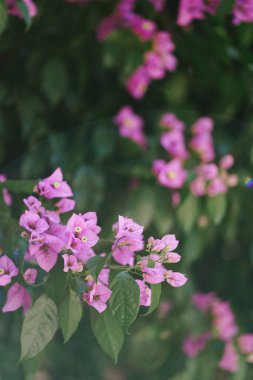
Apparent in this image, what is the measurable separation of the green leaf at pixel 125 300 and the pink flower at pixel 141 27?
1.06m

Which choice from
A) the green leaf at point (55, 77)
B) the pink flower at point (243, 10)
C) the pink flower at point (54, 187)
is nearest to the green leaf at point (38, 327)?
the pink flower at point (54, 187)

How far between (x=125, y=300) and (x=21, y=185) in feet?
1.03

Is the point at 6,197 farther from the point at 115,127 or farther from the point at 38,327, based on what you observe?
the point at 115,127

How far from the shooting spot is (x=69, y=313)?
0.77m

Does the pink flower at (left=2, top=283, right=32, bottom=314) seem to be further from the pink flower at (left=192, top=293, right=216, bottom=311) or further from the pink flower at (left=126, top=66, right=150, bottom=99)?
the pink flower at (left=192, top=293, right=216, bottom=311)

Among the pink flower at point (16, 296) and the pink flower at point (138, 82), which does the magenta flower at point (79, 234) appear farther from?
the pink flower at point (138, 82)

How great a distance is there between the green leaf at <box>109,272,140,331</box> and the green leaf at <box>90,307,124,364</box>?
0.03m

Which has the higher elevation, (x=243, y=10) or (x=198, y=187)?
(x=243, y=10)

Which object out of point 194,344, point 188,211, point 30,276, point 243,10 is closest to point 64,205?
point 30,276

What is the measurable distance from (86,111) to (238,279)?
638mm

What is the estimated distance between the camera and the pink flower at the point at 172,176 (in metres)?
1.63

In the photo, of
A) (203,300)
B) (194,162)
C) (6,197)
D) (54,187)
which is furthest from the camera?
(203,300)

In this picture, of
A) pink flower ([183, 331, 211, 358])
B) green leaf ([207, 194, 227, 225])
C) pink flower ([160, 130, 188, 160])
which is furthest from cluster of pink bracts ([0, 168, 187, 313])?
pink flower ([183, 331, 211, 358])

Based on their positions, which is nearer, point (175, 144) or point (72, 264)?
point (72, 264)
